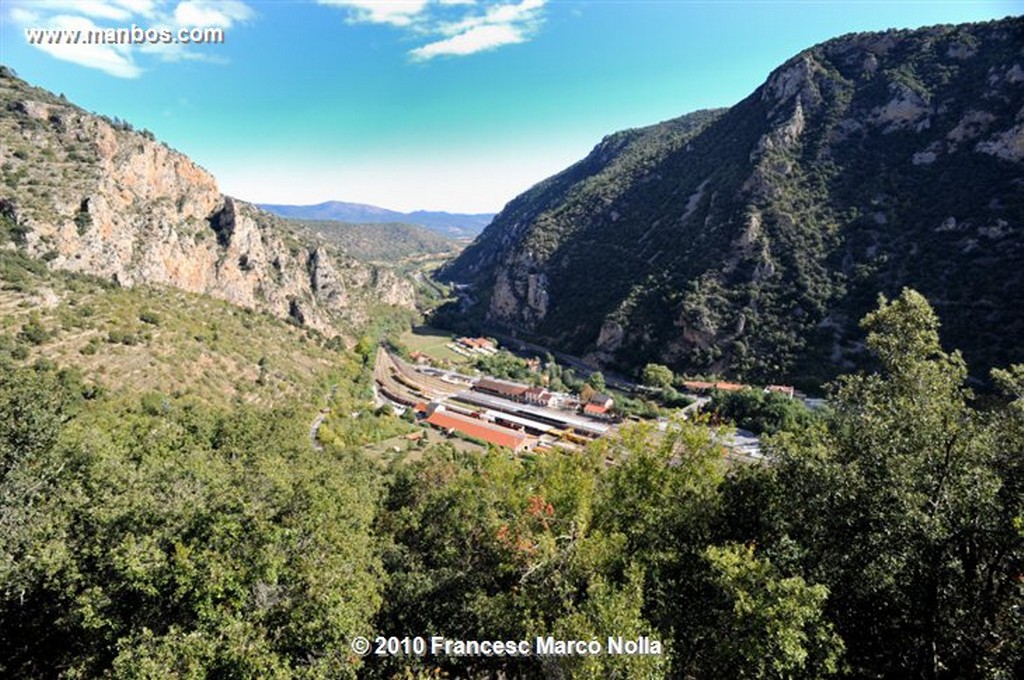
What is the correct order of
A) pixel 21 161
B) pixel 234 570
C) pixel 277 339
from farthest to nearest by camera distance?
pixel 277 339
pixel 21 161
pixel 234 570

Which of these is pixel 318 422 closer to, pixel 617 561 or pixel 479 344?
pixel 617 561

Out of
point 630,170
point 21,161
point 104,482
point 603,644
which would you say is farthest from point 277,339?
point 630,170

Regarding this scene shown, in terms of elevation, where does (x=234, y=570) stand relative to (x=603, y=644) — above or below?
below

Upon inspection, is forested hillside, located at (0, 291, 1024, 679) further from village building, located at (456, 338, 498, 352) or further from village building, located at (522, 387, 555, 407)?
village building, located at (456, 338, 498, 352)

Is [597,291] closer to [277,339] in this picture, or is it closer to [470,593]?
[277,339]

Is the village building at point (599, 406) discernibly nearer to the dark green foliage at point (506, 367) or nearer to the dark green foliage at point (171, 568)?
the dark green foliage at point (506, 367)

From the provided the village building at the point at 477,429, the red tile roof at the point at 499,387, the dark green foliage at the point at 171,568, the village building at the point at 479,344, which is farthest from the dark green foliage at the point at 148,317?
the village building at the point at 479,344
